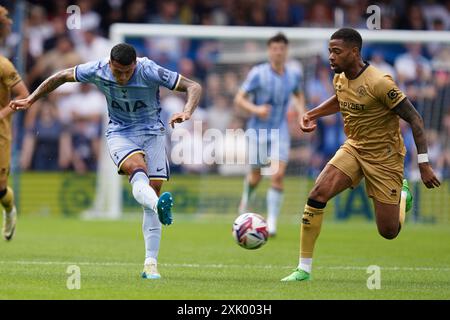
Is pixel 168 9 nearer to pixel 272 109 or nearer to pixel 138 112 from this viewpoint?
pixel 272 109

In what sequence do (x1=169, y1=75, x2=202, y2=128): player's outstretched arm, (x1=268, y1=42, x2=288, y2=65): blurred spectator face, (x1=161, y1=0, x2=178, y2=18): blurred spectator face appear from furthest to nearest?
(x1=161, y1=0, x2=178, y2=18): blurred spectator face → (x1=268, y1=42, x2=288, y2=65): blurred spectator face → (x1=169, y1=75, x2=202, y2=128): player's outstretched arm

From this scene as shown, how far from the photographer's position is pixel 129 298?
843 cm

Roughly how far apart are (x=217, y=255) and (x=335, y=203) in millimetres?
8632

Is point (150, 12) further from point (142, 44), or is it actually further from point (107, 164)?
point (107, 164)

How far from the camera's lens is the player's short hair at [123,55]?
980 cm

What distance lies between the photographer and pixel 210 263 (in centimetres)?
1226

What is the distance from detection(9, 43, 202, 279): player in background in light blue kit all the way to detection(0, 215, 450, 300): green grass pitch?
0.88m

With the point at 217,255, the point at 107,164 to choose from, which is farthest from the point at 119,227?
the point at 217,255

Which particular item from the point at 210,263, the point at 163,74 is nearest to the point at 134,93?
the point at 163,74

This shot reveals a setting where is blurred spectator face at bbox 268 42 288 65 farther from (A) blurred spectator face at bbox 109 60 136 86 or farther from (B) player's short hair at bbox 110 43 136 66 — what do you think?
(B) player's short hair at bbox 110 43 136 66

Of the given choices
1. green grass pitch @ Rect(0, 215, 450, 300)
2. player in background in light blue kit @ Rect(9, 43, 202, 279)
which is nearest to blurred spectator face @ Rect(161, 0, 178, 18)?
green grass pitch @ Rect(0, 215, 450, 300)

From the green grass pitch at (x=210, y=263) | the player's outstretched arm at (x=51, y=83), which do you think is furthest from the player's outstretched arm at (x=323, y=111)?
the player's outstretched arm at (x=51, y=83)

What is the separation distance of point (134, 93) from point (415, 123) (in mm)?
2848

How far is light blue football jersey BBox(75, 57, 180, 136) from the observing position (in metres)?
10.3
